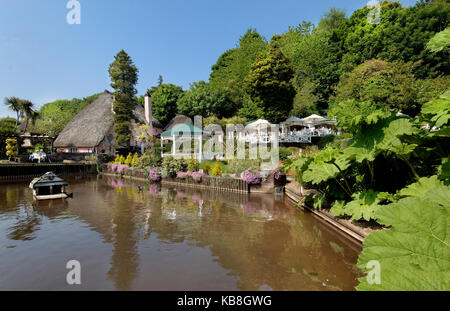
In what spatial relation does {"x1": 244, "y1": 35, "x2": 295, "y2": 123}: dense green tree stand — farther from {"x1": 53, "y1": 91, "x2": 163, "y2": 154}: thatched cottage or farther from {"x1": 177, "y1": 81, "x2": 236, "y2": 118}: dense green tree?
{"x1": 53, "y1": 91, "x2": 163, "y2": 154}: thatched cottage

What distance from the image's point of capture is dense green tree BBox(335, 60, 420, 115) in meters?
22.4

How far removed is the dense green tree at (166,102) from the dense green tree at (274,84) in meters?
22.3

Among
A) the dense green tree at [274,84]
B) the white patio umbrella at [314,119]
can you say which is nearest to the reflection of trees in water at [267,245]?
the white patio umbrella at [314,119]

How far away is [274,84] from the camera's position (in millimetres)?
25625

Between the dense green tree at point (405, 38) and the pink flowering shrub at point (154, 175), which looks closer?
the pink flowering shrub at point (154, 175)

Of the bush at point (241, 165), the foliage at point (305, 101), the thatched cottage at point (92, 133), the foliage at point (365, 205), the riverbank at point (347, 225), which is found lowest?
the riverbank at point (347, 225)

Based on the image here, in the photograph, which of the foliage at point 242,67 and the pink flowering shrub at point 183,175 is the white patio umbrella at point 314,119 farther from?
the pink flowering shrub at point 183,175

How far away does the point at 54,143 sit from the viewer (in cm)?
3447

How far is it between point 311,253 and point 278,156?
1206 centimetres

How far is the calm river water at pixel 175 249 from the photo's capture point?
14.3 ft

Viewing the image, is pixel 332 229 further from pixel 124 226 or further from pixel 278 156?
pixel 278 156

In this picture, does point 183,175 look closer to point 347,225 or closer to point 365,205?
point 347,225

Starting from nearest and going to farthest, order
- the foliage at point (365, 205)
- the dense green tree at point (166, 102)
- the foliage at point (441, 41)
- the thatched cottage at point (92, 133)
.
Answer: the foliage at point (441, 41) → the foliage at point (365, 205) → the thatched cottage at point (92, 133) → the dense green tree at point (166, 102)
